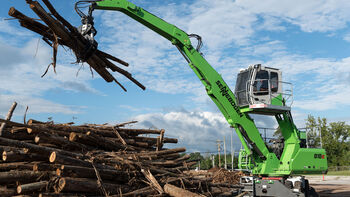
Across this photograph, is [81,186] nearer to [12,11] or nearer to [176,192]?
[176,192]

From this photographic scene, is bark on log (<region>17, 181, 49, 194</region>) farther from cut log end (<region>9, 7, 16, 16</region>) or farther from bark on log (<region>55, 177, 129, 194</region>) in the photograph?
cut log end (<region>9, 7, 16, 16</region>)

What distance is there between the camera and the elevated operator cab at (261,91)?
35.9 feet

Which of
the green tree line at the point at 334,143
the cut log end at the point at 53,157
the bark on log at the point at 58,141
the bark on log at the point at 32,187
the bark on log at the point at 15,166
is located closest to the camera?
the bark on log at the point at 32,187

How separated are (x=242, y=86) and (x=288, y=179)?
3.48 metres

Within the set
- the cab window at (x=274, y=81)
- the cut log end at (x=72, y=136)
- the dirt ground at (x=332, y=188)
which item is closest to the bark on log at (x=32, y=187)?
the cut log end at (x=72, y=136)

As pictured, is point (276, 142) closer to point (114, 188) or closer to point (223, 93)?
point (223, 93)

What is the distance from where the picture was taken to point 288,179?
1080 centimetres

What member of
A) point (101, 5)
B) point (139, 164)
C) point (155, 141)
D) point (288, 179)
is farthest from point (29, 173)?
point (288, 179)

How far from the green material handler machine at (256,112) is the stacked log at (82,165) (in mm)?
2304

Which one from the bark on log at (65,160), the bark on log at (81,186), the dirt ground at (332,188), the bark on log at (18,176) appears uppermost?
the bark on log at (65,160)

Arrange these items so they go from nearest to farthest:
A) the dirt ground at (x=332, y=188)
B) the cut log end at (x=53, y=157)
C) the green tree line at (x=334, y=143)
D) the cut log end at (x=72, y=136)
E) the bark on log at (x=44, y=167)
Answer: the cut log end at (x=53, y=157)
the bark on log at (x=44, y=167)
the cut log end at (x=72, y=136)
the dirt ground at (x=332, y=188)
the green tree line at (x=334, y=143)

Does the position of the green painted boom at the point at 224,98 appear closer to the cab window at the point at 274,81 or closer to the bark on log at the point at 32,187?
the cab window at the point at 274,81

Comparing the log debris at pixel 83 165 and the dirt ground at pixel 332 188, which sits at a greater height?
the log debris at pixel 83 165

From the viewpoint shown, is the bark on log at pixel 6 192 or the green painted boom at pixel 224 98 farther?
the green painted boom at pixel 224 98
